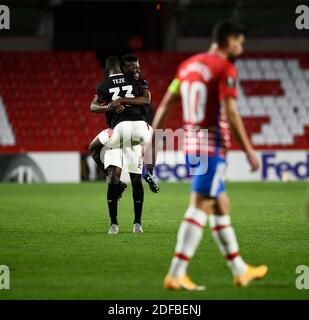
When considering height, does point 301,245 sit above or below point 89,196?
below

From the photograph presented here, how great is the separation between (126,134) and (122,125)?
13 cm

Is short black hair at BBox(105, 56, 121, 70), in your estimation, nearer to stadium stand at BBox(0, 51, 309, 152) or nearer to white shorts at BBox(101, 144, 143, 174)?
white shorts at BBox(101, 144, 143, 174)

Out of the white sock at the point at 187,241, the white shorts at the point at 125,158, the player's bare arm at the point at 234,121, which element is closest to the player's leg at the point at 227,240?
the white sock at the point at 187,241

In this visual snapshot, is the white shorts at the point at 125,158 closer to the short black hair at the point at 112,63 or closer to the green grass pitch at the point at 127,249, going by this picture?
the green grass pitch at the point at 127,249

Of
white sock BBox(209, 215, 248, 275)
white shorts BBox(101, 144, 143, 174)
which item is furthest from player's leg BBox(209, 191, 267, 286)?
white shorts BBox(101, 144, 143, 174)

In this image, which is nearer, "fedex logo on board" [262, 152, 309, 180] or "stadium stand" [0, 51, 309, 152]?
"fedex logo on board" [262, 152, 309, 180]

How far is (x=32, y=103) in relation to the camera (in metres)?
28.2

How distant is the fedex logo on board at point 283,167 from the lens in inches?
961

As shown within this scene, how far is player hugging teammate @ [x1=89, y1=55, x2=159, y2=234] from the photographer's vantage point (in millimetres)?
11227

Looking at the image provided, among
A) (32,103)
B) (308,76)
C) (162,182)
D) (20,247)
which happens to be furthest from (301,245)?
(308,76)

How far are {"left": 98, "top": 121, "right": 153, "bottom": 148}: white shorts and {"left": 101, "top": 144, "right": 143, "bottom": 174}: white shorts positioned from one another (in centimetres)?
9

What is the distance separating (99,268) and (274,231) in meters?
3.89

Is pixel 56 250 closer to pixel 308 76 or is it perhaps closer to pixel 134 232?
pixel 134 232

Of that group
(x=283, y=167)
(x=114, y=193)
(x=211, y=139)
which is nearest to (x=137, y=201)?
(x=114, y=193)
